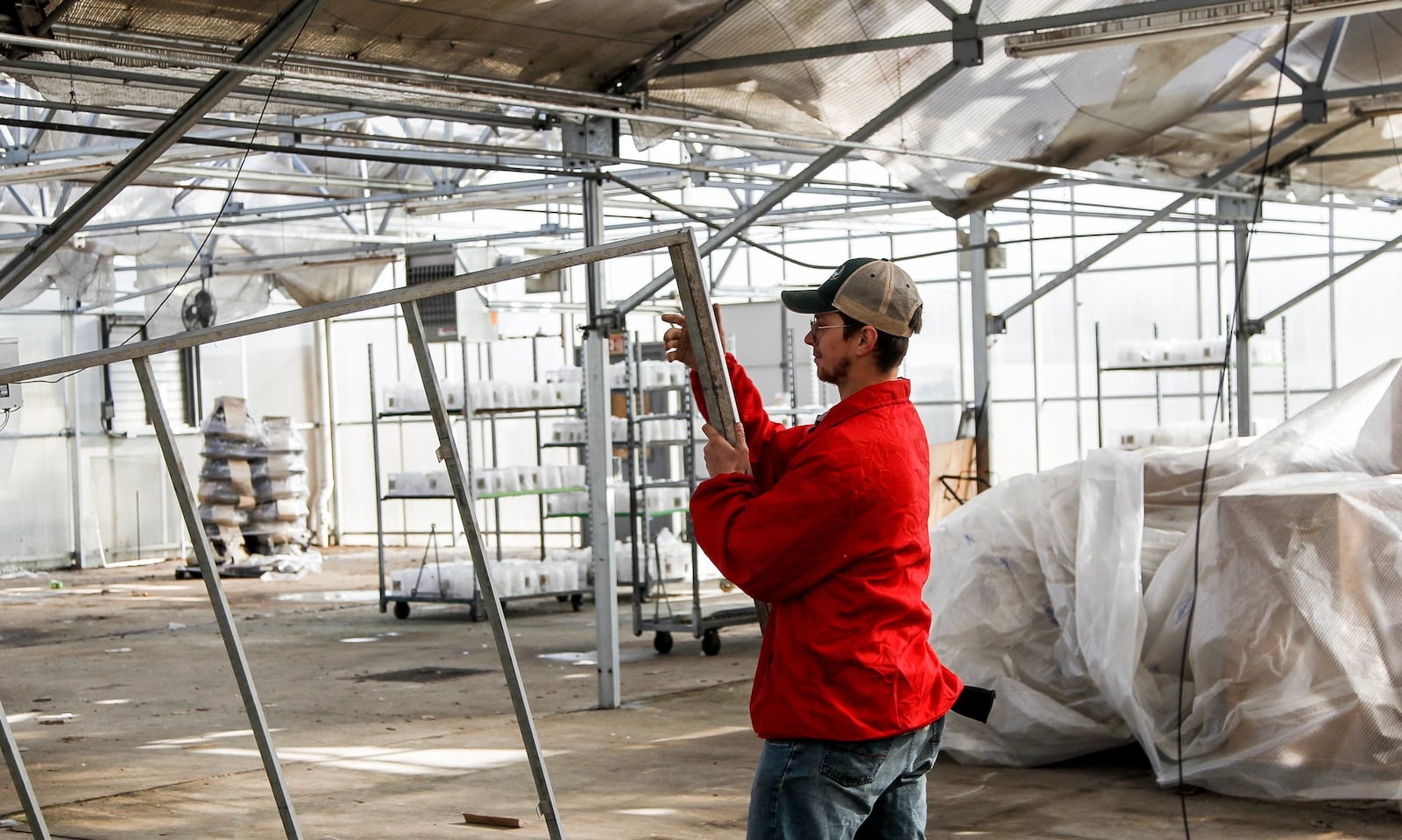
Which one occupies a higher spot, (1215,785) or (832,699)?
(832,699)

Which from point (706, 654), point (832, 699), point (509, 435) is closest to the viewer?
point (832, 699)

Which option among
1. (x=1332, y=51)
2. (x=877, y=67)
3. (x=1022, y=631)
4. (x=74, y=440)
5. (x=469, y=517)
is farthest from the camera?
(x=74, y=440)

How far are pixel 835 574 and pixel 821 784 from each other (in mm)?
343

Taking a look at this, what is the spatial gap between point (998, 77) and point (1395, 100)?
3.23 meters

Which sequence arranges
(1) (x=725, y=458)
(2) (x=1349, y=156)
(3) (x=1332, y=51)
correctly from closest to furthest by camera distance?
(1) (x=725, y=458)
(3) (x=1332, y=51)
(2) (x=1349, y=156)

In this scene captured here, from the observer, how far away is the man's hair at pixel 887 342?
2729 mm

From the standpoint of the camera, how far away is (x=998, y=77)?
7535 millimetres

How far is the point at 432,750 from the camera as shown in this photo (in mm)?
7152

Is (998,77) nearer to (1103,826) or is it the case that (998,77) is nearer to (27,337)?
(1103,826)

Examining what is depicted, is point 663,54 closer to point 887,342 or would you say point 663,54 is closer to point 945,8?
point 945,8

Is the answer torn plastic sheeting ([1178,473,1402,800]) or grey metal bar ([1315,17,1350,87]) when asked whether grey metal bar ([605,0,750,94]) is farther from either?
grey metal bar ([1315,17,1350,87])

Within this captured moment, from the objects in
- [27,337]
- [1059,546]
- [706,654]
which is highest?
[27,337]

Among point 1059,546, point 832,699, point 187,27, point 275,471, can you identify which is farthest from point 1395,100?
point 275,471

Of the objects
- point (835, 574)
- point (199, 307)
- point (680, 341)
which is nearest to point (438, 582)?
point (199, 307)
